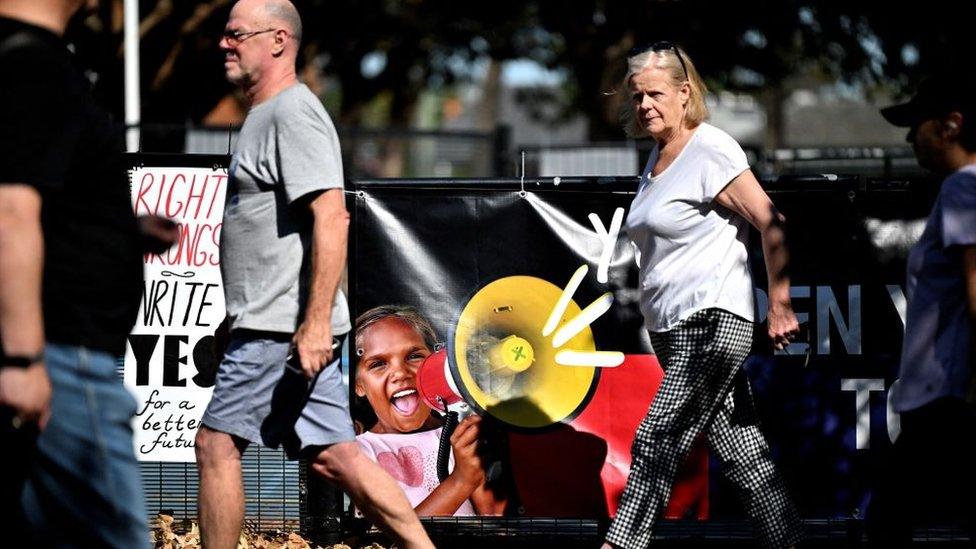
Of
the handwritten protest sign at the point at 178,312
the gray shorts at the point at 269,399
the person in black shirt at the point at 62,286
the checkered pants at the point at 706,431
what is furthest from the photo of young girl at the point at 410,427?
the person in black shirt at the point at 62,286

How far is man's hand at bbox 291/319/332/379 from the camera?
452 centimetres

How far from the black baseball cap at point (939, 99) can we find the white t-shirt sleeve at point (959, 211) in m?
0.28

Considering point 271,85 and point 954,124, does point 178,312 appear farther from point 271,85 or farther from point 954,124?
point 954,124

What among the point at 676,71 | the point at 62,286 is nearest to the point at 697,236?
the point at 676,71

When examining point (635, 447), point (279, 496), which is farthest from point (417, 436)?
point (635, 447)

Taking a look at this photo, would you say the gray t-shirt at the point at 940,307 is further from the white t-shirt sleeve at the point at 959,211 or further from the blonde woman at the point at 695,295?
the blonde woman at the point at 695,295

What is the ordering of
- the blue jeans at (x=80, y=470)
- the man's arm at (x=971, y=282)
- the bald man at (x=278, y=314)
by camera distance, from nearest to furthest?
the blue jeans at (x=80, y=470)
the man's arm at (x=971, y=282)
the bald man at (x=278, y=314)

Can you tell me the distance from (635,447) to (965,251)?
1.64 metres

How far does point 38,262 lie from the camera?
10.2 feet

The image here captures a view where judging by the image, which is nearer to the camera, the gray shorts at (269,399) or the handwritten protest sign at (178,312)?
the gray shorts at (269,399)

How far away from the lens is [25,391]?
10.1 feet

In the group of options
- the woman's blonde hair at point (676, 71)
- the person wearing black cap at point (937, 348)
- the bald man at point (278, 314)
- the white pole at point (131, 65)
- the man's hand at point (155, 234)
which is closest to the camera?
the man's hand at point (155, 234)

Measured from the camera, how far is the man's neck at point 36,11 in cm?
325

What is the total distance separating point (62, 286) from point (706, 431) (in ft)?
9.46
